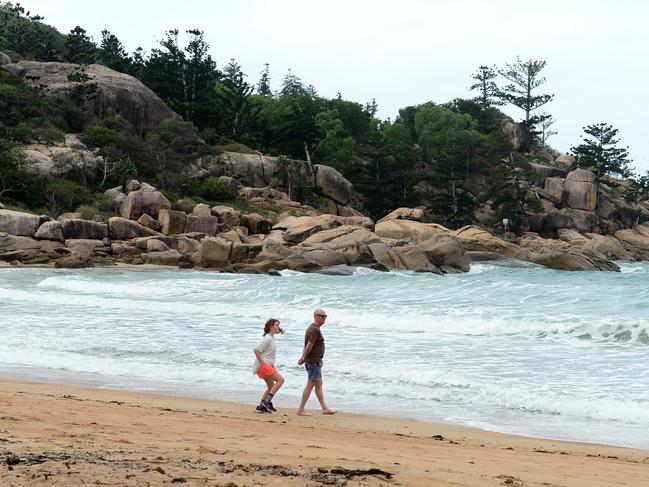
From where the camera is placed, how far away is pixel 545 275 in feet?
116

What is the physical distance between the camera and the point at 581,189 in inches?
2768

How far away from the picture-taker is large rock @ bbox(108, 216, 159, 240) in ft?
129

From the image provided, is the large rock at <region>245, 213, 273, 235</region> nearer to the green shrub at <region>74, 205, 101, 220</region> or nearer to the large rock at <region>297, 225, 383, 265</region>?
the large rock at <region>297, 225, 383, 265</region>

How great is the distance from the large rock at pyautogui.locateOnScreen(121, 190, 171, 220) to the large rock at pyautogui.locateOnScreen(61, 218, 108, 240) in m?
3.83

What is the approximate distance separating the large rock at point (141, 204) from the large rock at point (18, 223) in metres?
6.32

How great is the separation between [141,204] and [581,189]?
44.5 m

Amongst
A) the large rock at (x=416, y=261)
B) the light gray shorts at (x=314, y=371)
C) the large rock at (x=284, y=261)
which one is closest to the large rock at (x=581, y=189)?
the large rock at (x=416, y=261)

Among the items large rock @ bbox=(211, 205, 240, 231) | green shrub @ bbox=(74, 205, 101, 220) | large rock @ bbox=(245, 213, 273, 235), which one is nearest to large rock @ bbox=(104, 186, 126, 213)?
green shrub @ bbox=(74, 205, 101, 220)

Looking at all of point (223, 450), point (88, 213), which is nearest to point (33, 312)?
point (223, 450)

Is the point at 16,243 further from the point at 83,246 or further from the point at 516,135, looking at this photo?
the point at 516,135

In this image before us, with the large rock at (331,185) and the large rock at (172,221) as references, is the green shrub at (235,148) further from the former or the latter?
the large rock at (172,221)

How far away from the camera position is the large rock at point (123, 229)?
1543 inches

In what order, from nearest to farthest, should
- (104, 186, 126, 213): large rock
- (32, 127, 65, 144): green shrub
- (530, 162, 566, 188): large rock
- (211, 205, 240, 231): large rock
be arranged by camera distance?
(104, 186, 126, 213): large rock
(211, 205, 240, 231): large rock
(32, 127, 65, 144): green shrub
(530, 162, 566, 188): large rock

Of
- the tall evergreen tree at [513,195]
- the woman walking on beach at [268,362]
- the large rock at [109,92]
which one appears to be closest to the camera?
the woman walking on beach at [268,362]
